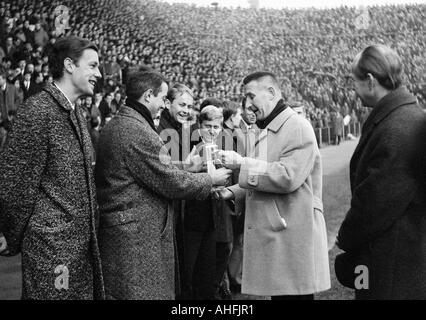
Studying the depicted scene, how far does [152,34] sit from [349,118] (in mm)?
6834

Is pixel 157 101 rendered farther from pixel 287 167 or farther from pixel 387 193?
pixel 387 193

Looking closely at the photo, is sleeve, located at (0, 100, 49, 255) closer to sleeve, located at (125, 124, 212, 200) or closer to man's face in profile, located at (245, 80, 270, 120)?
sleeve, located at (125, 124, 212, 200)

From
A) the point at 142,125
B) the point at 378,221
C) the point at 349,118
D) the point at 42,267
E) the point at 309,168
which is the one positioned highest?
the point at 349,118

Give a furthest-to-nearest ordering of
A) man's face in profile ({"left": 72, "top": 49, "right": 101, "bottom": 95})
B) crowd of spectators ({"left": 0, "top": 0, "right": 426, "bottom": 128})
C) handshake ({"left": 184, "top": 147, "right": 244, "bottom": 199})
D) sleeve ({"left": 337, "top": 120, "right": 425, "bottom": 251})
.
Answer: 1. crowd of spectators ({"left": 0, "top": 0, "right": 426, "bottom": 128})
2. handshake ({"left": 184, "top": 147, "right": 244, "bottom": 199})
3. man's face in profile ({"left": 72, "top": 49, "right": 101, "bottom": 95})
4. sleeve ({"left": 337, "top": 120, "right": 425, "bottom": 251})

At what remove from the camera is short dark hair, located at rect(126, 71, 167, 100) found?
297cm

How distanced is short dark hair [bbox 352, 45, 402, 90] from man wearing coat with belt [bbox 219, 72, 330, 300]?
0.60 m

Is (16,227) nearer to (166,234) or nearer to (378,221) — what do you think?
(166,234)

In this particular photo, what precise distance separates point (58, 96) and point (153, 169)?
58 cm

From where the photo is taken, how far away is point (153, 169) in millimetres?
→ 2809

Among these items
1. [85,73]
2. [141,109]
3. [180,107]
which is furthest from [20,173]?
[180,107]

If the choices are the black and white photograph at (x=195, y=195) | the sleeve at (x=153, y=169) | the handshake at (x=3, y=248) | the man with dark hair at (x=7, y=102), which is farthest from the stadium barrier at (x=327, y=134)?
the handshake at (x=3, y=248)

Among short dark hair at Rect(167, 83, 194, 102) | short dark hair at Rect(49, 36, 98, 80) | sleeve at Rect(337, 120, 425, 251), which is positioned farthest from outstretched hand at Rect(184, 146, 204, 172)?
sleeve at Rect(337, 120, 425, 251)

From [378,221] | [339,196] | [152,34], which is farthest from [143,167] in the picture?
[152,34]

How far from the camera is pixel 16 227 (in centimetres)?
242
